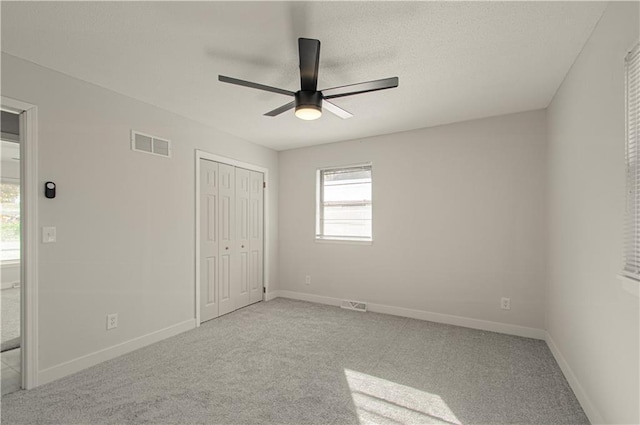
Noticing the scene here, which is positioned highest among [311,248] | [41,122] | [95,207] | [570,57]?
[570,57]

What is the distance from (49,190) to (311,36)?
7.67ft

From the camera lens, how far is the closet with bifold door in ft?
12.7

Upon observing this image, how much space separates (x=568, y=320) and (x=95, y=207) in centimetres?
415

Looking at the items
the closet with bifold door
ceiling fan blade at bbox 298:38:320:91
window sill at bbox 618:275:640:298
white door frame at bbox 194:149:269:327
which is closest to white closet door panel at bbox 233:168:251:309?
the closet with bifold door

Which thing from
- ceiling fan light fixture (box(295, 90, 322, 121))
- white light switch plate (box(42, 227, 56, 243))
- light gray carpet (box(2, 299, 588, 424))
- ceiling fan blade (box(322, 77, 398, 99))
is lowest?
light gray carpet (box(2, 299, 588, 424))

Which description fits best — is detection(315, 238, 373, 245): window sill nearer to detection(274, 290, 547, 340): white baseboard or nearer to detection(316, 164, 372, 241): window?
detection(316, 164, 372, 241): window

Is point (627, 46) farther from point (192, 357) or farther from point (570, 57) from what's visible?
point (192, 357)

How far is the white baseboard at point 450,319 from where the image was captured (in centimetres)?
330

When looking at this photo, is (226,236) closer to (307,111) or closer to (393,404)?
(307,111)

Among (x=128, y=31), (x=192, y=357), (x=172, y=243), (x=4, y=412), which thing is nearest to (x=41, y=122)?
(x=128, y=31)

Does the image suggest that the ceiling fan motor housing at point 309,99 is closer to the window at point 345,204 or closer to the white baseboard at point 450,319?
the window at point 345,204

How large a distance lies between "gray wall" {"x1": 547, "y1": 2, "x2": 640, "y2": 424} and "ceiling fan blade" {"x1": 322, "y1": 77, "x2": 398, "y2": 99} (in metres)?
1.17

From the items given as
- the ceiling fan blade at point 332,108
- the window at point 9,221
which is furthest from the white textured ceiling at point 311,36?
the window at point 9,221

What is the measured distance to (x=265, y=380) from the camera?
243 cm
